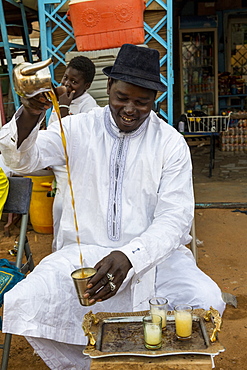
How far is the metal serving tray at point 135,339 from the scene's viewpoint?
1976 millimetres

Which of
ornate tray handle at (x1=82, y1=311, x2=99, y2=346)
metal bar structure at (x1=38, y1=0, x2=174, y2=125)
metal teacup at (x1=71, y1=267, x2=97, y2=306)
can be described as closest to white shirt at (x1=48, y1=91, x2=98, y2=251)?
metal bar structure at (x1=38, y1=0, x2=174, y2=125)

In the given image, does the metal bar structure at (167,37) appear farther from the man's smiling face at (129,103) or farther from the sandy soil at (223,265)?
the man's smiling face at (129,103)

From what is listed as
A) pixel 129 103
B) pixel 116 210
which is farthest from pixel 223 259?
pixel 129 103

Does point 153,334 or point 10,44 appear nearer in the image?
point 153,334

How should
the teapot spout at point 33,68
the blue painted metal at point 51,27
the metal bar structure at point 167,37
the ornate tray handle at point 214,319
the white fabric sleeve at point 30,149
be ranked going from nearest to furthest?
the teapot spout at point 33,68 < the ornate tray handle at point 214,319 < the white fabric sleeve at point 30,149 < the metal bar structure at point 167,37 < the blue painted metal at point 51,27

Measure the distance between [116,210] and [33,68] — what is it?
3.43 ft

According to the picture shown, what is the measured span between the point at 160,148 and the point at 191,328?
1127 millimetres

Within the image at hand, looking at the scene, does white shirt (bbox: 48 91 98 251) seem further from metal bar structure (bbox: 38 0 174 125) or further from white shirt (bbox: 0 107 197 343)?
metal bar structure (bbox: 38 0 174 125)

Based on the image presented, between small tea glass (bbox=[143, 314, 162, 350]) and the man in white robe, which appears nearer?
small tea glass (bbox=[143, 314, 162, 350])

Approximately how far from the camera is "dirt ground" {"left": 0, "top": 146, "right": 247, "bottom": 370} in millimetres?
3283

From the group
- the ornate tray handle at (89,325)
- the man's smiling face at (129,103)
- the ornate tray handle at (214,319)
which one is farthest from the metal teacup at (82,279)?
the man's smiling face at (129,103)

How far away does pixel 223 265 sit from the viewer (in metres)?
4.75

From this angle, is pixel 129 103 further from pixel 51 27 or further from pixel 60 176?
pixel 51 27

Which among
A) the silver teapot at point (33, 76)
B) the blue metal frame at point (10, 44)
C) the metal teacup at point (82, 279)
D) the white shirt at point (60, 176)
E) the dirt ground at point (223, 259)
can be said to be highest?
the silver teapot at point (33, 76)
